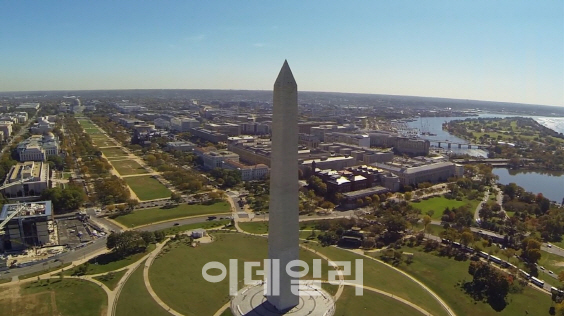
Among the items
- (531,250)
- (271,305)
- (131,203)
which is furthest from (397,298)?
(131,203)

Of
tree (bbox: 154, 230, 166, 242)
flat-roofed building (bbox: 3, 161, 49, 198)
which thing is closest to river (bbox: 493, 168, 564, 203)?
tree (bbox: 154, 230, 166, 242)

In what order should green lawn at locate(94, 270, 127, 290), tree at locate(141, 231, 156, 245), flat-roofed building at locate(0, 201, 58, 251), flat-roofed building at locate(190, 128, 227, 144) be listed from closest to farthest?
green lawn at locate(94, 270, 127, 290)
tree at locate(141, 231, 156, 245)
flat-roofed building at locate(0, 201, 58, 251)
flat-roofed building at locate(190, 128, 227, 144)

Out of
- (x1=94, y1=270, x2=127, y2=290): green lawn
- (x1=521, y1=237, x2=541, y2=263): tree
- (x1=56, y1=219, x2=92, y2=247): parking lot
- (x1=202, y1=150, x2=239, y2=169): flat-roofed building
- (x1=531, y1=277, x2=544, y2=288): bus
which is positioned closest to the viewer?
(x1=94, y1=270, x2=127, y2=290): green lawn

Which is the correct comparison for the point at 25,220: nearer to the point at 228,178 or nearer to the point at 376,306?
the point at 228,178

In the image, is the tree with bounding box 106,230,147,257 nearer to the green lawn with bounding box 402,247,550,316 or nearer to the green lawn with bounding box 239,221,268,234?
the green lawn with bounding box 239,221,268,234

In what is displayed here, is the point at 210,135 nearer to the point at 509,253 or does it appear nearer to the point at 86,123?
the point at 86,123

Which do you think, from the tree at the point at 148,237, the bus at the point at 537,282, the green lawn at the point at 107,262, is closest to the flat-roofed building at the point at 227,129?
the tree at the point at 148,237
